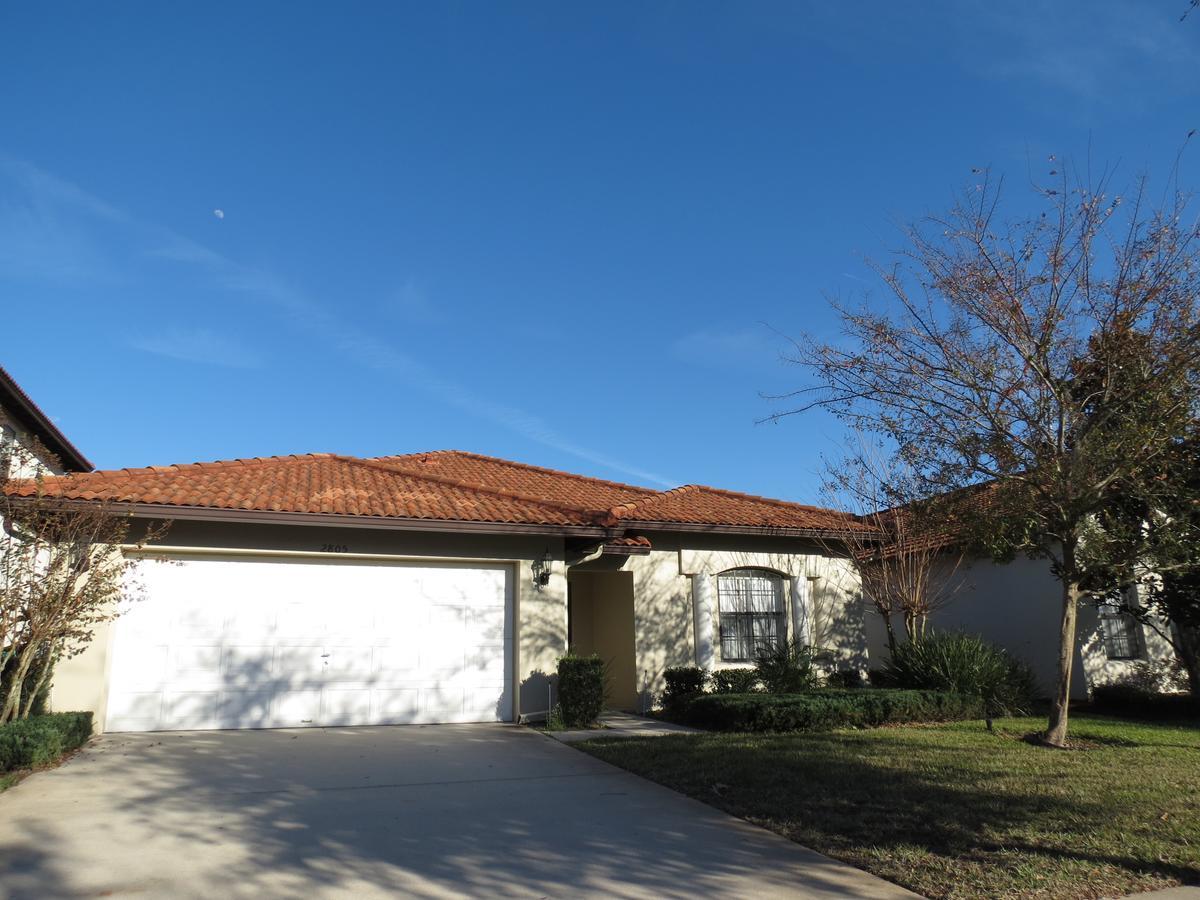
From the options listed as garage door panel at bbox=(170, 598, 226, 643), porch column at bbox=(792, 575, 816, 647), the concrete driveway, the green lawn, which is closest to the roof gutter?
garage door panel at bbox=(170, 598, 226, 643)

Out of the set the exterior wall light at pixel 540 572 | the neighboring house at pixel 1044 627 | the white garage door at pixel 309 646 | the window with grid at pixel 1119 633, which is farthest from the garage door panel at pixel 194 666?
the window with grid at pixel 1119 633

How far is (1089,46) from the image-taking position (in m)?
8.59

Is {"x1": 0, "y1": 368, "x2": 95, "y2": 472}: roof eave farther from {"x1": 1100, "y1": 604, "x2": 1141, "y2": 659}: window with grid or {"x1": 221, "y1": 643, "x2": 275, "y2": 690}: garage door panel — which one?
{"x1": 1100, "y1": 604, "x2": 1141, "y2": 659}: window with grid

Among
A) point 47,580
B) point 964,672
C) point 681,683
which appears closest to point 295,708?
point 47,580

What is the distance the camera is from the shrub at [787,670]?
551 inches

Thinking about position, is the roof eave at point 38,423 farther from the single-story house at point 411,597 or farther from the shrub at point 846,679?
the shrub at point 846,679

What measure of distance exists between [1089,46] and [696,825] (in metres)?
8.57

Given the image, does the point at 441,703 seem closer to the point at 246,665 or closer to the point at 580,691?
the point at 580,691

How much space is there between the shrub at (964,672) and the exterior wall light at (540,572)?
6.51 metres

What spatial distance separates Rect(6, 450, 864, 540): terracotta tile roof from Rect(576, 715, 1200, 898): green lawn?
4059 mm

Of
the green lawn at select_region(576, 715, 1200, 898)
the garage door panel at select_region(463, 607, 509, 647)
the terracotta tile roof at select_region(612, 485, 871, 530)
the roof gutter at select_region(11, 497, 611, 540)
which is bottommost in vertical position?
the green lawn at select_region(576, 715, 1200, 898)

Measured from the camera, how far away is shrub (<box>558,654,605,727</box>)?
11828 millimetres

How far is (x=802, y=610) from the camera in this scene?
15.6 metres

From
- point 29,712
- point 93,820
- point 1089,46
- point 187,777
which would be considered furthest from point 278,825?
point 1089,46
